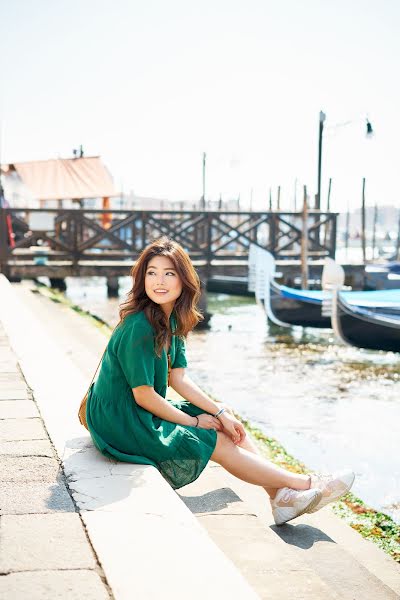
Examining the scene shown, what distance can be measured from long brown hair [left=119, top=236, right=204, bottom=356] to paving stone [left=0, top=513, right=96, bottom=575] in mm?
975

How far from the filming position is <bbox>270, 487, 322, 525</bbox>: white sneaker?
3312mm

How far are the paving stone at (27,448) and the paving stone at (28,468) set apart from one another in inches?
2.0

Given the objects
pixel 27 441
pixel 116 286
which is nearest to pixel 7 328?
pixel 27 441

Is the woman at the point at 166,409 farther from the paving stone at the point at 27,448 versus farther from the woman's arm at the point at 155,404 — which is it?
the paving stone at the point at 27,448

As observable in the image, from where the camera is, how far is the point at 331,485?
3414 millimetres

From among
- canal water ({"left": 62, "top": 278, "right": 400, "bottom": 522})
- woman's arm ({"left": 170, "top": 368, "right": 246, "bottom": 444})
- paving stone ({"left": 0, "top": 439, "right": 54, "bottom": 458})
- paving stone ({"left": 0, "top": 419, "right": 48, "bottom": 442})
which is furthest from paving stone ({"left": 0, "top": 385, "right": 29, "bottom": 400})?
canal water ({"left": 62, "top": 278, "right": 400, "bottom": 522})

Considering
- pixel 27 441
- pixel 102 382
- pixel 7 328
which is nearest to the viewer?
pixel 102 382

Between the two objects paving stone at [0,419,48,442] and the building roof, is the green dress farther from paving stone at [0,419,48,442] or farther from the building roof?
the building roof

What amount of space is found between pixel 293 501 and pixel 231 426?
1.36ft

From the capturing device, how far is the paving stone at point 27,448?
3.28 metres

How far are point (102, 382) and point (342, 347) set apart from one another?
12199mm

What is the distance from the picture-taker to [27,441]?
3467mm

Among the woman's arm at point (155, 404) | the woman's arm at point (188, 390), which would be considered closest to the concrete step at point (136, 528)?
the woman's arm at point (155, 404)

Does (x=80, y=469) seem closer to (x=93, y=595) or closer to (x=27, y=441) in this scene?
(x=27, y=441)
